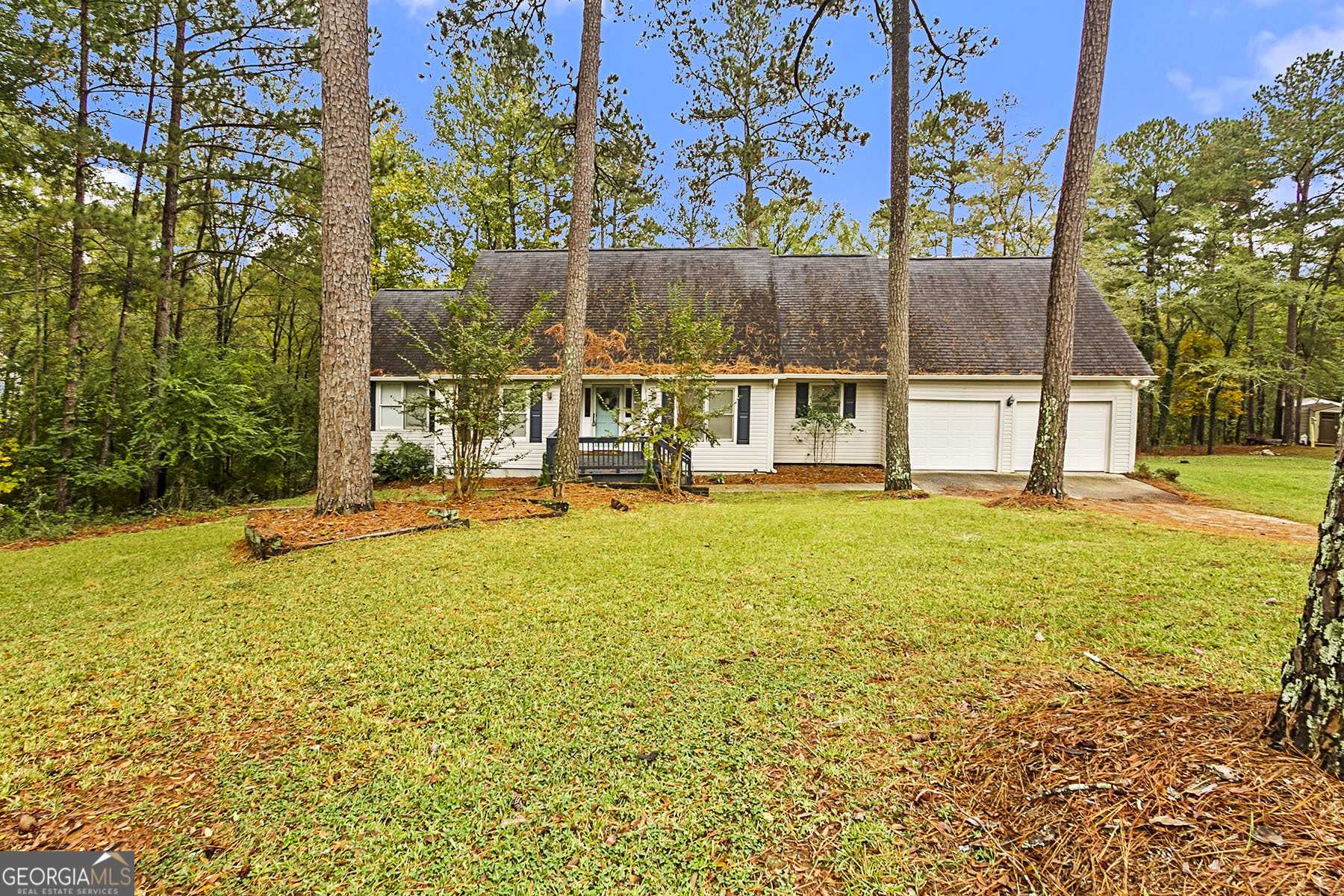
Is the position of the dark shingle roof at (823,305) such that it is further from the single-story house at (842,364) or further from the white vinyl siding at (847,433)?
→ the white vinyl siding at (847,433)

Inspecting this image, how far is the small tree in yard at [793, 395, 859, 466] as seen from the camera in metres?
14.4

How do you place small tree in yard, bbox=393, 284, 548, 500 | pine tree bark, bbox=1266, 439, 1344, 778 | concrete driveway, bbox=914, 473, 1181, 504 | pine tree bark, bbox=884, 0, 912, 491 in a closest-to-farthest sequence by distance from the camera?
pine tree bark, bbox=1266, 439, 1344, 778
small tree in yard, bbox=393, 284, 548, 500
pine tree bark, bbox=884, 0, 912, 491
concrete driveway, bbox=914, 473, 1181, 504

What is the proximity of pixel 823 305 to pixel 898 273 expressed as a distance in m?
5.75

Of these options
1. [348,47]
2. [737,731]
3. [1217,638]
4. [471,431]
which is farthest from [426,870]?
[348,47]

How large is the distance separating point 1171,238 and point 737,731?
29.8 meters

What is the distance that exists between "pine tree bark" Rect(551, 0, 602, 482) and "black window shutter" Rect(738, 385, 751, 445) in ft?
18.2

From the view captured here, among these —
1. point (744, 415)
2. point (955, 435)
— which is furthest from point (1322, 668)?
point (955, 435)

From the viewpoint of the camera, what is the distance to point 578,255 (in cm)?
956

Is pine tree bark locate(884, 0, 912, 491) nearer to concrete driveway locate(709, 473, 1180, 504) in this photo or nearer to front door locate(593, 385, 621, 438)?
concrete driveway locate(709, 473, 1180, 504)

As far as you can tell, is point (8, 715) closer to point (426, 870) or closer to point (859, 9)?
point (426, 870)

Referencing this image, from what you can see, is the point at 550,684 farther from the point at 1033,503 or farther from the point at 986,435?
the point at 986,435

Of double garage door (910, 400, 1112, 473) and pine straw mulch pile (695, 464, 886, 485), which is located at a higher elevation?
double garage door (910, 400, 1112, 473)

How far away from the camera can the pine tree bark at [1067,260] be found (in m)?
8.09

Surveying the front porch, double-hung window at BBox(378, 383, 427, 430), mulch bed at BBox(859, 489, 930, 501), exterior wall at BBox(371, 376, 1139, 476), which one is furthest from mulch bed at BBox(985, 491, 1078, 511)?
double-hung window at BBox(378, 383, 427, 430)
